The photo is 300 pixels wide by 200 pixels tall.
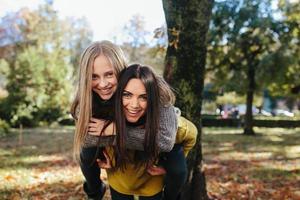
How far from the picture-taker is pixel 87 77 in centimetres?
342

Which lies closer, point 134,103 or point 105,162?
point 134,103

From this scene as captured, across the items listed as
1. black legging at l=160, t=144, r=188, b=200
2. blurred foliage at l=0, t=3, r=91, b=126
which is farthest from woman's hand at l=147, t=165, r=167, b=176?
blurred foliage at l=0, t=3, r=91, b=126

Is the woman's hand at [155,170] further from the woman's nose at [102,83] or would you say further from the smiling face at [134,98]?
the woman's nose at [102,83]

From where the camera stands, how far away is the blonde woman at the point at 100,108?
10.6 ft

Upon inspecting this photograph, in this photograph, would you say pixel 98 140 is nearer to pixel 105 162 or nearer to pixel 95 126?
pixel 95 126

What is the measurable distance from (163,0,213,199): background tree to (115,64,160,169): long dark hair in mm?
1904

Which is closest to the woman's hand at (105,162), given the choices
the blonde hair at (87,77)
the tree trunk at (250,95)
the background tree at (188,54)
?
the blonde hair at (87,77)

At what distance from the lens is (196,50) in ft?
17.3

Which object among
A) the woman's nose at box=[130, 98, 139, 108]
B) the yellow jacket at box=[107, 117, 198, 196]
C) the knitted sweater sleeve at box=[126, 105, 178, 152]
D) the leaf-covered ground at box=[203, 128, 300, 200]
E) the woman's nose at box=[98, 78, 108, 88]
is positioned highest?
the woman's nose at box=[98, 78, 108, 88]

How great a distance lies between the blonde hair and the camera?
3.37m

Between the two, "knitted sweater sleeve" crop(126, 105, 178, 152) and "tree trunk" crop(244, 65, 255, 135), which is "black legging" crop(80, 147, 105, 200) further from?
"tree trunk" crop(244, 65, 255, 135)

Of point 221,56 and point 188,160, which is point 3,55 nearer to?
point 221,56

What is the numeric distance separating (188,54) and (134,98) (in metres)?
2.18

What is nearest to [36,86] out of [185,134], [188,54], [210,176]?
[210,176]
